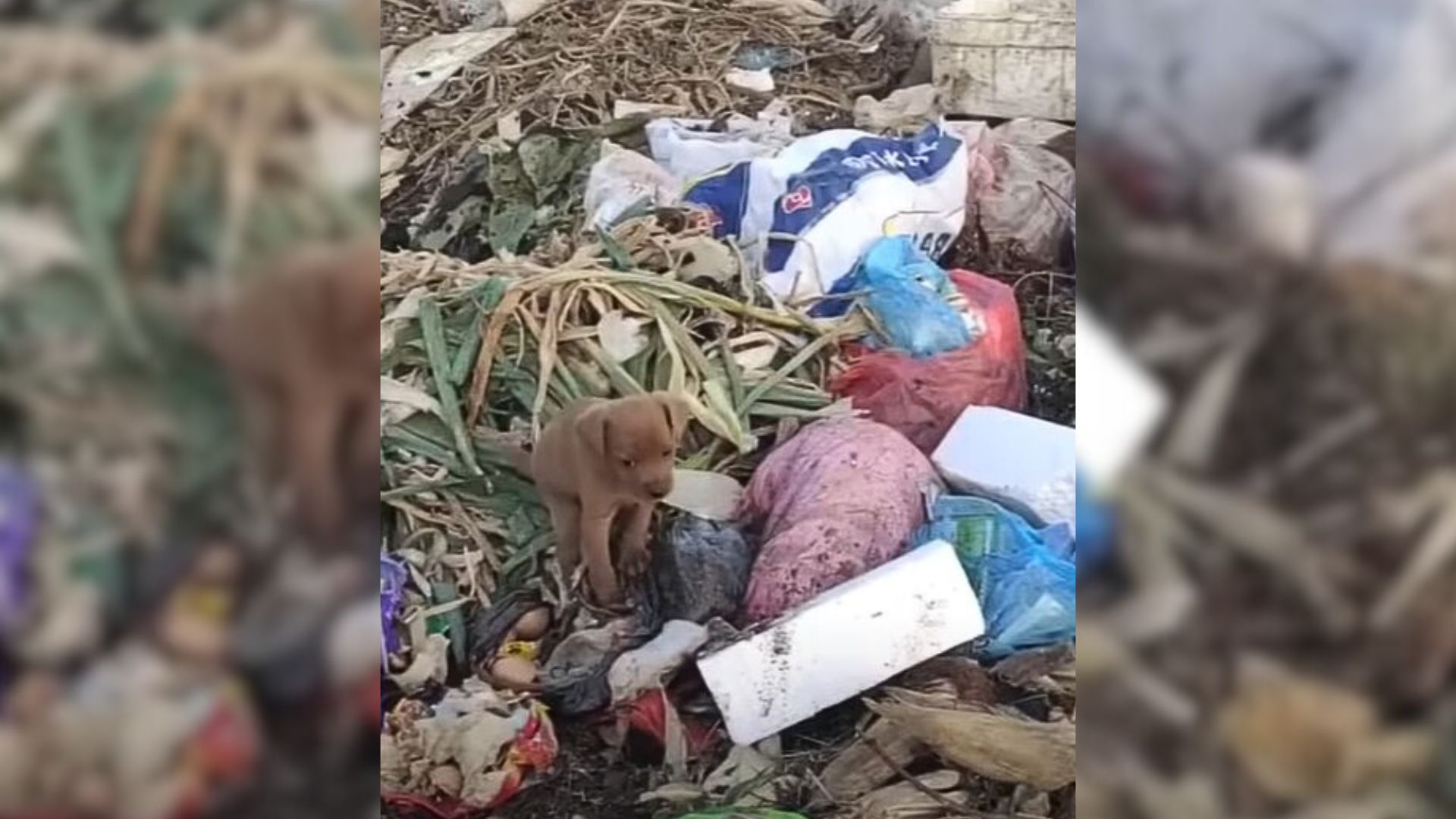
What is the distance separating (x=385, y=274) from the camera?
155 cm

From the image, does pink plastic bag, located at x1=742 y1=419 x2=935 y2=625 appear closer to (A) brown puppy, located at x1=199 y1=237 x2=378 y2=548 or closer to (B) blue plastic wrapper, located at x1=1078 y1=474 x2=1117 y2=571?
(B) blue plastic wrapper, located at x1=1078 y1=474 x2=1117 y2=571

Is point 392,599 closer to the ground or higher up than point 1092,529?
closer to the ground

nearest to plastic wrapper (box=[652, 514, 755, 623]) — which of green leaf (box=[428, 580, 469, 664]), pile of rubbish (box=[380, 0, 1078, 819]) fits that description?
pile of rubbish (box=[380, 0, 1078, 819])

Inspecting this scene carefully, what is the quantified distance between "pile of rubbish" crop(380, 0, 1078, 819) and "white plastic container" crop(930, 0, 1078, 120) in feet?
0.08

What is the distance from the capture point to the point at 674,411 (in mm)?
1545

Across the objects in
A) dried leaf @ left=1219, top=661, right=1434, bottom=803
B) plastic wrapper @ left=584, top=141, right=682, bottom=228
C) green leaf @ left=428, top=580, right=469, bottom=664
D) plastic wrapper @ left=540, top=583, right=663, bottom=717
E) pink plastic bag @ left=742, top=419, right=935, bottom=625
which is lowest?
plastic wrapper @ left=540, top=583, right=663, bottom=717

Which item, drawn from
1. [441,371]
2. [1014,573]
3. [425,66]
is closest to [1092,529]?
[1014,573]

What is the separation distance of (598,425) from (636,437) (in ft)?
0.15

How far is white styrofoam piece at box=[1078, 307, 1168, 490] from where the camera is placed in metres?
0.86

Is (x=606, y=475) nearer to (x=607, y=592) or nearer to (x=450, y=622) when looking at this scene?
(x=607, y=592)

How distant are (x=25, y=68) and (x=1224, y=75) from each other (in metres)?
0.71

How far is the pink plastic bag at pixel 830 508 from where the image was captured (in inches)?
59.9

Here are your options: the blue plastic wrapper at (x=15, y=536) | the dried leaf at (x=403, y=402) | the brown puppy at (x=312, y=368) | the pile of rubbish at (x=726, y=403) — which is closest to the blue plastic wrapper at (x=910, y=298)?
the pile of rubbish at (x=726, y=403)

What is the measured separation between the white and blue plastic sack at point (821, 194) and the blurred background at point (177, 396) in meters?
0.74
